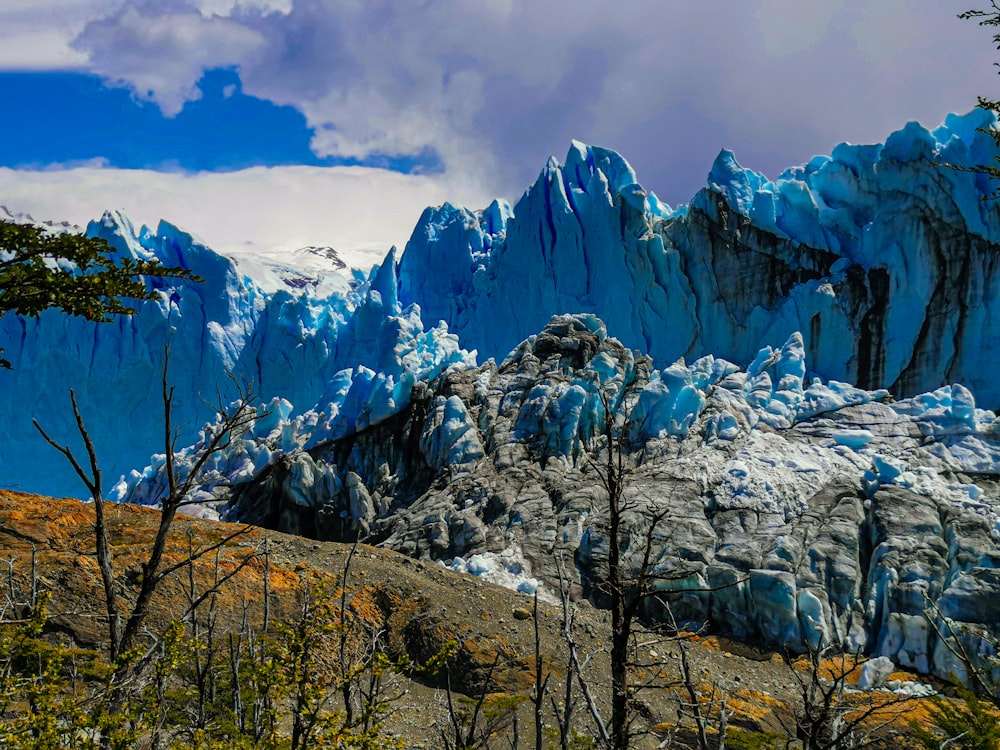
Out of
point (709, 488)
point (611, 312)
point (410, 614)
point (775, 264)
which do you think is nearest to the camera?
point (410, 614)

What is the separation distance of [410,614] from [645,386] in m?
18.4

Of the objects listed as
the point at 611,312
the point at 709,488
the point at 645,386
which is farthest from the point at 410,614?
the point at 611,312

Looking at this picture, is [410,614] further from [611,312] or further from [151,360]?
[151,360]

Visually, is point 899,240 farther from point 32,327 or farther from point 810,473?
point 32,327

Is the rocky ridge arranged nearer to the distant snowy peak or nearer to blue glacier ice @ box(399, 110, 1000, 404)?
blue glacier ice @ box(399, 110, 1000, 404)

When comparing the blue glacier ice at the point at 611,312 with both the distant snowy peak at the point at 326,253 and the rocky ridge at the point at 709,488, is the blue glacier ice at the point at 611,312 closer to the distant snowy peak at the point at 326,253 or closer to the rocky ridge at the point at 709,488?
the rocky ridge at the point at 709,488

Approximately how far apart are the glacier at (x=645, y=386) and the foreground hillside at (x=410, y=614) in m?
2.29

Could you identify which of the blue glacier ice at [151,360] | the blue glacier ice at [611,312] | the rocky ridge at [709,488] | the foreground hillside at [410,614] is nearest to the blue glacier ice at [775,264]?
the blue glacier ice at [611,312]

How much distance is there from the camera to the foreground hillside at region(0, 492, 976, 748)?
74.9 ft

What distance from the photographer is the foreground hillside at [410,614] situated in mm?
22844

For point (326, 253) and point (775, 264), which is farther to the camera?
point (326, 253)

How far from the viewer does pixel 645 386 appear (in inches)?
1578

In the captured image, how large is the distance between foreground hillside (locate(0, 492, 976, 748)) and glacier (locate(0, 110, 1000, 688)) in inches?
90.2

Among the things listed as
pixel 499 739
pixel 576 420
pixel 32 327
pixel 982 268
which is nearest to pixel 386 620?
pixel 499 739
